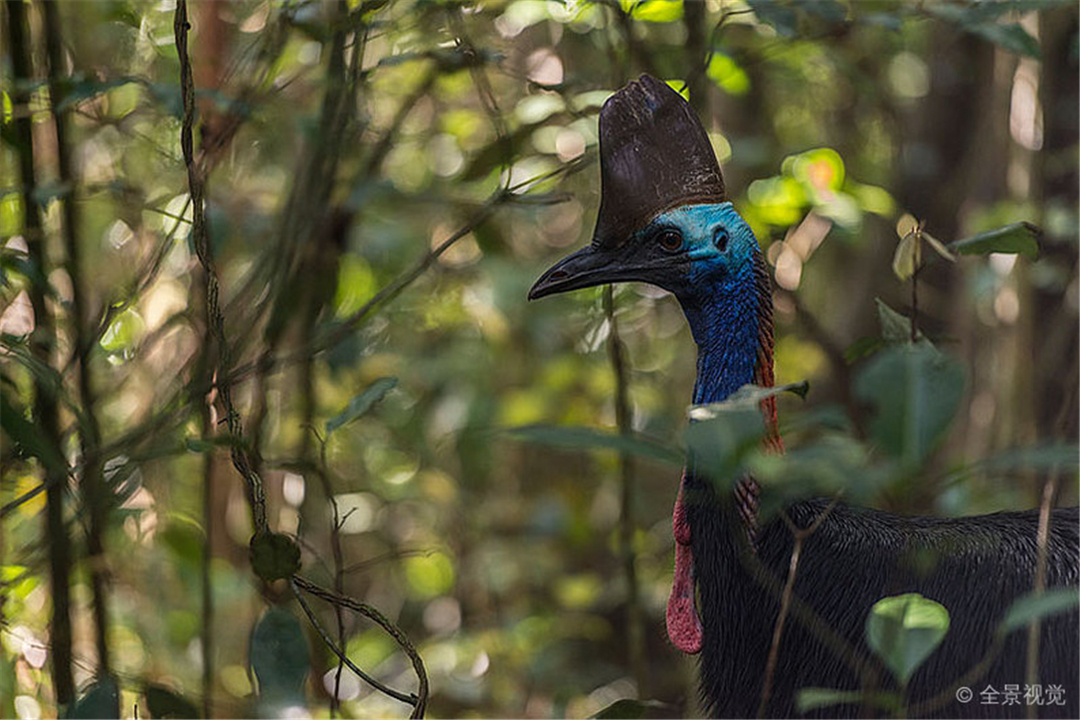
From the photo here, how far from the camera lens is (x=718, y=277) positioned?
3.97 feet

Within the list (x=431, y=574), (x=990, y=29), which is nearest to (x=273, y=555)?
(x=990, y=29)

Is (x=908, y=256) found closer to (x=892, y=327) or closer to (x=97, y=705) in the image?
(x=892, y=327)

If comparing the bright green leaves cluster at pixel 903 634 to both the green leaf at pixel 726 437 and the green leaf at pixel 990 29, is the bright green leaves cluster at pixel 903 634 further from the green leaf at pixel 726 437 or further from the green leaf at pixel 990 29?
the green leaf at pixel 990 29

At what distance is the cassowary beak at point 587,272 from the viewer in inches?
46.8

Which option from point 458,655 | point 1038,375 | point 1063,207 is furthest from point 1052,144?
point 458,655

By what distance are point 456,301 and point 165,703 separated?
1758 mm

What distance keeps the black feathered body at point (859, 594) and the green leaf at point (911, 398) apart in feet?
1.28

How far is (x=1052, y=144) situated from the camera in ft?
8.83

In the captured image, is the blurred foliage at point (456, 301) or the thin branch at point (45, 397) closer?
the thin branch at point (45, 397)

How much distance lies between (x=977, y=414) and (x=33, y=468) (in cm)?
193

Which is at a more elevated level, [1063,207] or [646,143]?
[646,143]

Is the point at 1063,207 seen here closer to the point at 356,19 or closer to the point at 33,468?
the point at 356,19

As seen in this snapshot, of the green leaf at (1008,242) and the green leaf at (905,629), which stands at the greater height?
the green leaf at (1008,242)

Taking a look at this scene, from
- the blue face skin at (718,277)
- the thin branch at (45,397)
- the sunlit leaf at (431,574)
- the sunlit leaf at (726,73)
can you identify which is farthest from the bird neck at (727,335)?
the sunlit leaf at (431,574)
